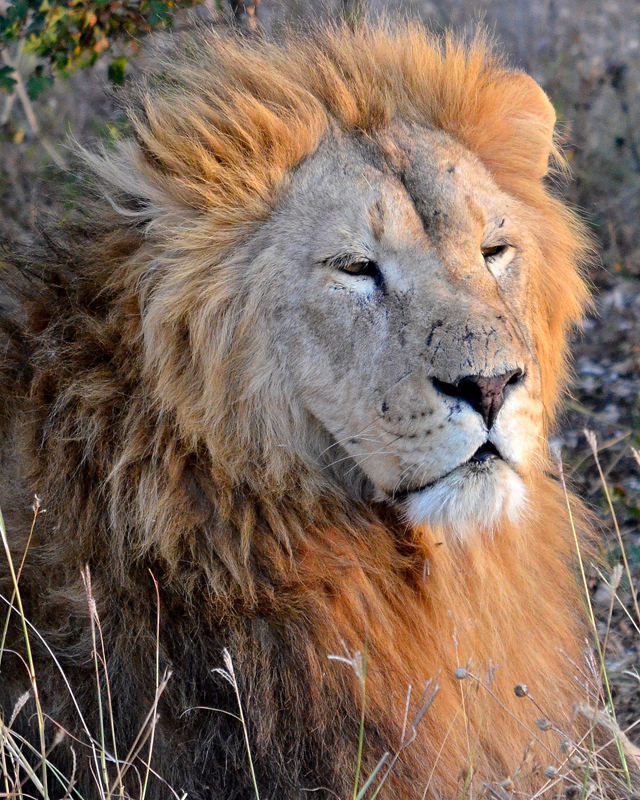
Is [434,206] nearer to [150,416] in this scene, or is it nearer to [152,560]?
[150,416]

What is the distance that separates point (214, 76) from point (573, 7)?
793 cm

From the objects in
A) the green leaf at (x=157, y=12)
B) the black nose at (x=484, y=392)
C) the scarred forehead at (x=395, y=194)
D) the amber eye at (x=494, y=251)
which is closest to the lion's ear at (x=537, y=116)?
the scarred forehead at (x=395, y=194)

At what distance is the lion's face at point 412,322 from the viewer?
8.21ft

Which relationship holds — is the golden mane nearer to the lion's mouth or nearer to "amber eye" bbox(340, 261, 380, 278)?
"amber eye" bbox(340, 261, 380, 278)

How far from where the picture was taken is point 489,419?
2.45 meters

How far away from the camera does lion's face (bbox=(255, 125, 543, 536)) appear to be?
98.5 inches

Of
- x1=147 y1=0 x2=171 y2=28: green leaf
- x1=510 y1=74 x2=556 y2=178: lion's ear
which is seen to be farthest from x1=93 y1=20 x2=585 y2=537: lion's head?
x1=147 y1=0 x2=171 y2=28: green leaf

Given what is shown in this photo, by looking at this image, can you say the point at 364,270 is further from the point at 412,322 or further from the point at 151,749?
the point at 151,749

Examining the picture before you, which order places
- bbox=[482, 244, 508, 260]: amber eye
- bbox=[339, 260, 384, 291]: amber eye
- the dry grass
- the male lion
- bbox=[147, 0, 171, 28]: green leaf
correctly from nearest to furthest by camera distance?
1. the dry grass
2. the male lion
3. bbox=[339, 260, 384, 291]: amber eye
4. bbox=[482, 244, 508, 260]: amber eye
5. bbox=[147, 0, 171, 28]: green leaf

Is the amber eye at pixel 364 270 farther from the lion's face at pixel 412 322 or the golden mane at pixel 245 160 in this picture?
the golden mane at pixel 245 160

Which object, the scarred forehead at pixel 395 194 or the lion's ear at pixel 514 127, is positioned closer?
the scarred forehead at pixel 395 194

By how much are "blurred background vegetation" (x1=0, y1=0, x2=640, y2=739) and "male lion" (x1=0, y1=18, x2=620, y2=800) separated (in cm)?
49

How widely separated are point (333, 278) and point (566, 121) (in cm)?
221

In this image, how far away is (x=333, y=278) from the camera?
2.77 metres
